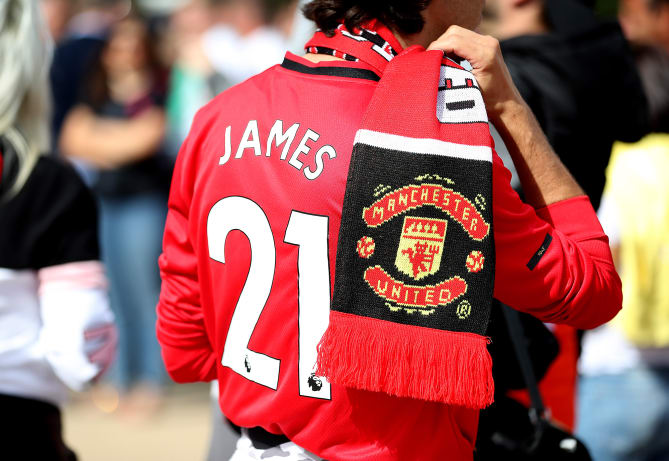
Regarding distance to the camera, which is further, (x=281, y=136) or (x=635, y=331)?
(x=635, y=331)

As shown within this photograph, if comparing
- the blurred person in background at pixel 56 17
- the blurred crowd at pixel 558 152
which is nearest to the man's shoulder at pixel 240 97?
the blurred crowd at pixel 558 152

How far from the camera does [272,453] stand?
1805 mm

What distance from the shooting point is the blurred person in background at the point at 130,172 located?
5613mm

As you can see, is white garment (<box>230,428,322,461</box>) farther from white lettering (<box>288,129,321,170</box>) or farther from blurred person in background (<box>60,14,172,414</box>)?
blurred person in background (<box>60,14,172,414</box>)

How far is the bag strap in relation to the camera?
2.10 m

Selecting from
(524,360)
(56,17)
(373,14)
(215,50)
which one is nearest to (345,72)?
(373,14)

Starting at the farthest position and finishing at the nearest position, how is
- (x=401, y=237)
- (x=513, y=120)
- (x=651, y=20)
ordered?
(x=651, y=20) < (x=513, y=120) < (x=401, y=237)

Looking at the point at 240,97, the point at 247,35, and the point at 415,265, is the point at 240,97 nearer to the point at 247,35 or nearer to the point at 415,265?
the point at 415,265

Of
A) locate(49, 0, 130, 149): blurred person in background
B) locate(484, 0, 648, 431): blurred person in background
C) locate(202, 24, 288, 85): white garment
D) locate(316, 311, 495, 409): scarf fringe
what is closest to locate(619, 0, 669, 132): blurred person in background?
locate(484, 0, 648, 431): blurred person in background

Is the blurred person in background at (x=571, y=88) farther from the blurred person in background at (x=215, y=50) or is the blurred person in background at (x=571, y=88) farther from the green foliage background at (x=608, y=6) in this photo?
the green foliage background at (x=608, y=6)

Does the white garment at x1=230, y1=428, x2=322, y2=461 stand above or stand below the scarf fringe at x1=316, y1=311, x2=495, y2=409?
below

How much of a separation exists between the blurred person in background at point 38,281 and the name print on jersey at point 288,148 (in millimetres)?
712

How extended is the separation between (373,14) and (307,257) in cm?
52

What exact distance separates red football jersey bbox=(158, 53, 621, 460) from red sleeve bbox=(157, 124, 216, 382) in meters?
0.09
